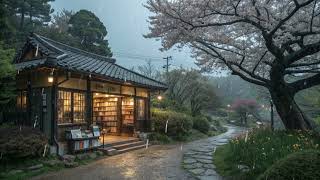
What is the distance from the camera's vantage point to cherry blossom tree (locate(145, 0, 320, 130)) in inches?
331

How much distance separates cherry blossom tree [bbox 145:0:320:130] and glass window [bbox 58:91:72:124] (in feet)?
15.8

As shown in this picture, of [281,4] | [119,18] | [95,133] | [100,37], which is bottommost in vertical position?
[95,133]

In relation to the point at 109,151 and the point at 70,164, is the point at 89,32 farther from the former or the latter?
the point at 70,164

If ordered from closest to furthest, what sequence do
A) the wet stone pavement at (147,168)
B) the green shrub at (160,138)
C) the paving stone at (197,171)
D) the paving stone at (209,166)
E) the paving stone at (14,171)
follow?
the wet stone pavement at (147,168) → the paving stone at (14,171) → the paving stone at (197,171) → the paving stone at (209,166) → the green shrub at (160,138)

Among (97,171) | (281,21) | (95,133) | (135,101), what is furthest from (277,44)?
(135,101)

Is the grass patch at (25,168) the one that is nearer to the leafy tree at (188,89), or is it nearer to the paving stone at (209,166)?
the paving stone at (209,166)

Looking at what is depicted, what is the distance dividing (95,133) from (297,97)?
1884 centimetres

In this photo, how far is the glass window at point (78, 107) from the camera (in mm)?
13031

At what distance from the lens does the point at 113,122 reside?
18.1m

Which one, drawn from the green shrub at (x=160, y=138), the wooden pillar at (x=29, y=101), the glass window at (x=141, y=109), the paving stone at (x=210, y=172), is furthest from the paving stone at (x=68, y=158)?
the glass window at (x=141, y=109)

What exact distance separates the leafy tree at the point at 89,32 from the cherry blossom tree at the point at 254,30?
60.9 feet

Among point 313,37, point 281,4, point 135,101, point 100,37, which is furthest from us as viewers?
point 100,37

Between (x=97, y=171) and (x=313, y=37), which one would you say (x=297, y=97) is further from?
(x=97, y=171)

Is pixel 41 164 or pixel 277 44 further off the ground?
pixel 277 44
